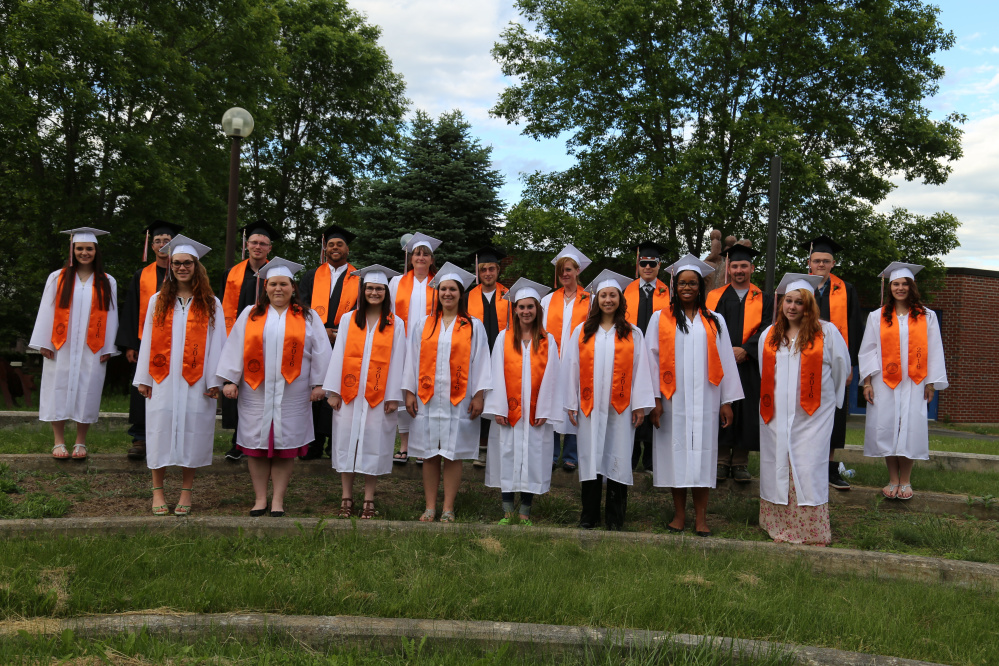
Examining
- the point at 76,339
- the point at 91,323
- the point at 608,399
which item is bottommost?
the point at 608,399

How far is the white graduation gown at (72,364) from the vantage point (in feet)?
22.5

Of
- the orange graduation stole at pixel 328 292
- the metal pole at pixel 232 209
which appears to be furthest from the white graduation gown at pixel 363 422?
the metal pole at pixel 232 209

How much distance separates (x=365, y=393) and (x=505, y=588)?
2.35m

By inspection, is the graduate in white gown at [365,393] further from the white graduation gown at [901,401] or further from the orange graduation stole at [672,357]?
the white graduation gown at [901,401]

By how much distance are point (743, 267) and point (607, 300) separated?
1973mm

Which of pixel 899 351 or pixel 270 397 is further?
pixel 899 351

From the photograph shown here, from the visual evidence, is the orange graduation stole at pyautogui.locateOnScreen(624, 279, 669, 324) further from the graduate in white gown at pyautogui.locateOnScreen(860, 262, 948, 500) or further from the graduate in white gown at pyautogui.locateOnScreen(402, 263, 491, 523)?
the graduate in white gown at pyautogui.locateOnScreen(402, 263, 491, 523)

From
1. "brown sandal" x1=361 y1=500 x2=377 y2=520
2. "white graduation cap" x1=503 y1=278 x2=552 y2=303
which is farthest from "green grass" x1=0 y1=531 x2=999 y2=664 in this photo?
"white graduation cap" x1=503 y1=278 x2=552 y2=303

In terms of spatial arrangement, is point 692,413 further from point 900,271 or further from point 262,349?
point 262,349

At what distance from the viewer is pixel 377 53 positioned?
27062 mm

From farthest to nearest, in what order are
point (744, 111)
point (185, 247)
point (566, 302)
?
1. point (744, 111)
2. point (566, 302)
3. point (185, 247)

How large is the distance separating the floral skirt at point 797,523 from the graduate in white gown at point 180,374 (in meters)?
4.33

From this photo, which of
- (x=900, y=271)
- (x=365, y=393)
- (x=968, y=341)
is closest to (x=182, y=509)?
(x=365, y=393)

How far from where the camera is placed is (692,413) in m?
5.84
